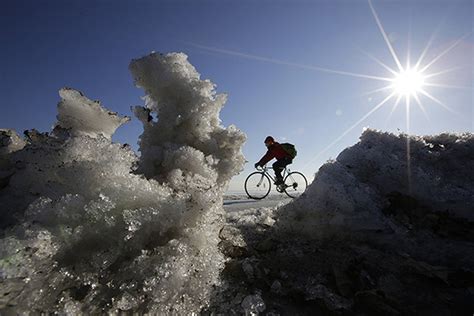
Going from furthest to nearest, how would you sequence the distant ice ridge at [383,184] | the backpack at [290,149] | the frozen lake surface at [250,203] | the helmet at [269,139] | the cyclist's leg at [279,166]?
the cyclist's leg at [279,166]
the backpack at [290,149]
the helmet at [269,139]
the frozen lake surface at [250,203]
the distant ice ridge at [383,184]

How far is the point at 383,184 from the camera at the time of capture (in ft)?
18.1

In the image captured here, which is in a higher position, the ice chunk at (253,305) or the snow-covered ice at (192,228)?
the snow-covered ice at (192,228)

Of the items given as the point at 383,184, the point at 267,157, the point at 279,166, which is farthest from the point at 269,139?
the point at 383,184

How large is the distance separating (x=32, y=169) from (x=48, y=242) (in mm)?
1059

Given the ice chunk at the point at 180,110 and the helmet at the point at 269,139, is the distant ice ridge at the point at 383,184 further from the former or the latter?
the helmet at the point at 269,139

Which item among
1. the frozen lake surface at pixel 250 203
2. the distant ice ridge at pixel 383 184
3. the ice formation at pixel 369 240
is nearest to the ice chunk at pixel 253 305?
the ice formation at pixel 369 240

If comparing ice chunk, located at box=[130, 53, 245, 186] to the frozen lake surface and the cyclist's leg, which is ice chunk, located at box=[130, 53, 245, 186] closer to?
the frozen lake surface

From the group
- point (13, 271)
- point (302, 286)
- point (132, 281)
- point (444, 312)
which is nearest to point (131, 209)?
point (132, 281)

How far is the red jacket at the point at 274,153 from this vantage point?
1419 centimetres

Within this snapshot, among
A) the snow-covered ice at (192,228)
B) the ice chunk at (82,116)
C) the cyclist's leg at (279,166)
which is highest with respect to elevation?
the cyclist's leg at (279,166)

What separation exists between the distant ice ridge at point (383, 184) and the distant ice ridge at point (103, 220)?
1.57 meters

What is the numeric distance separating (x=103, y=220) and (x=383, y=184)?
4.37 metres

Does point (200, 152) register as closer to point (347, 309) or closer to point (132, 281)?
point (132, 281)

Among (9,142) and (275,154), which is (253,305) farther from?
(275,154)
